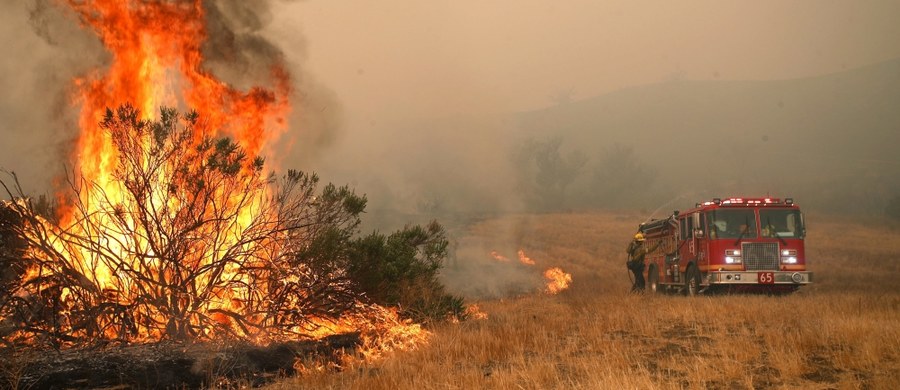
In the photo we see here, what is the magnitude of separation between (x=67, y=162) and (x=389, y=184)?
270 ft

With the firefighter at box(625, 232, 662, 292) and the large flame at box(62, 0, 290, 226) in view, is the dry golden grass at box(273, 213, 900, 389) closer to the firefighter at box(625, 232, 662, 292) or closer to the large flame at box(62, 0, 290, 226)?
the large flame at box(62, 0, 290, 226)

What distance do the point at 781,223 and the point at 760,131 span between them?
12252cm

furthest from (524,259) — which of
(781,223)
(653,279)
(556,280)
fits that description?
(781,223)

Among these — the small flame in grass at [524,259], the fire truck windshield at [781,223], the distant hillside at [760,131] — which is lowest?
the small flame in grass at [524,259]

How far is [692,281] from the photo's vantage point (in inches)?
684

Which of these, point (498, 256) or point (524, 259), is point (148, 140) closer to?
point (524, 259)

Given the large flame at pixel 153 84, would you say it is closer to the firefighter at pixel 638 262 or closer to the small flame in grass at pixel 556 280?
the firefighter at pixel 638 262

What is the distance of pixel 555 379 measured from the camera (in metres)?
6.77

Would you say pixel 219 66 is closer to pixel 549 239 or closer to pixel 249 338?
pixel 249 338

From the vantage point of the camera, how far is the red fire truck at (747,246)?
1578cm

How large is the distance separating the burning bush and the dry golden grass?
186cm

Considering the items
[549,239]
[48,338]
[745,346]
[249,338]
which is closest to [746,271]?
[745,346]

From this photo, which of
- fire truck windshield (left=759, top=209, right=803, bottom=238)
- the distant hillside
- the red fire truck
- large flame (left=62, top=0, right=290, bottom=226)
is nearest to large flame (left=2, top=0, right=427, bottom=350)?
large flame (left=62, top=0, right=290, bottom=226)

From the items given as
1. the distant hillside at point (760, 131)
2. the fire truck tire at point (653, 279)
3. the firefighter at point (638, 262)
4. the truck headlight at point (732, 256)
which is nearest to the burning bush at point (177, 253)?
the truck headlight at point (732, 256)
